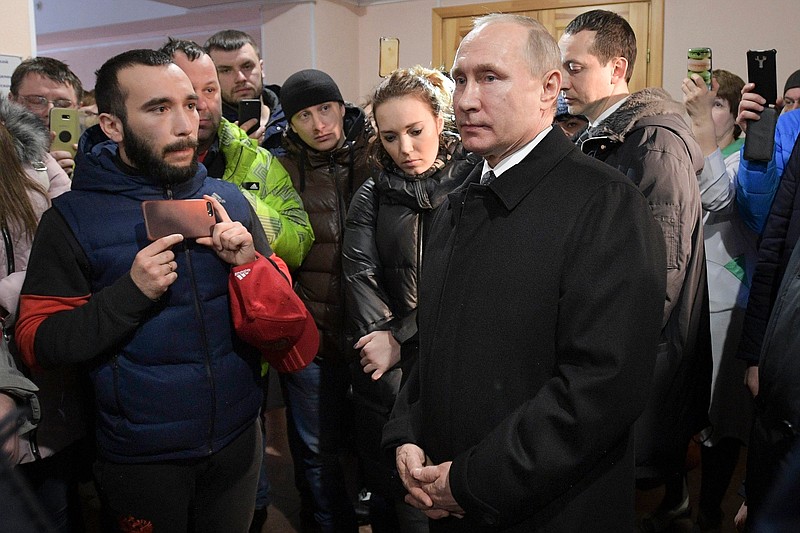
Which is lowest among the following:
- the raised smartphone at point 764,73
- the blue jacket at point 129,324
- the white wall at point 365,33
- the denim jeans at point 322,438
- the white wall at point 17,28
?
the denim jeans at point 322,438

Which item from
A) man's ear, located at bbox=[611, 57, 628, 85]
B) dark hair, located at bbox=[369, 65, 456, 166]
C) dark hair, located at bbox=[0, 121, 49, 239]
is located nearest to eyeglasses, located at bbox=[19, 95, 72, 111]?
dark hair, located at bbox=[0, 121, 49, 239]

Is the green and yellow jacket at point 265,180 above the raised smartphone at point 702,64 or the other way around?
the other way around

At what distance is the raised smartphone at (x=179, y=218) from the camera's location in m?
1.45

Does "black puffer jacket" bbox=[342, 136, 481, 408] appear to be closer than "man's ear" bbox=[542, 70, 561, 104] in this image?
No

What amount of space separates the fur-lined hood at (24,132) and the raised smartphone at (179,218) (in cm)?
56

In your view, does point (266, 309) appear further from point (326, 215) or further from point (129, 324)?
point (326, 215)

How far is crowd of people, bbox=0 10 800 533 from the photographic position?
43.3 inches

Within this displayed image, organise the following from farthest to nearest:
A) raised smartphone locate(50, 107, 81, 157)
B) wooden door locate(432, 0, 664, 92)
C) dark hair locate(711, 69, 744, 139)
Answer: wooden door locate(432, 0, 664, 92) → dark hair locate(711, 69, 744, 139) → raised smartphone locate(50, 107, 81, 157)

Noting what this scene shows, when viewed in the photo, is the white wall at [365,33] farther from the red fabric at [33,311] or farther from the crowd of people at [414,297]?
the red fabric at [33,311]

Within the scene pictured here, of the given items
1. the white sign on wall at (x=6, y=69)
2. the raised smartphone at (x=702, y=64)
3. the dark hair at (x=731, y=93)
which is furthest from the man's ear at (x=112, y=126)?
the dark hair at (x=731, y=93)

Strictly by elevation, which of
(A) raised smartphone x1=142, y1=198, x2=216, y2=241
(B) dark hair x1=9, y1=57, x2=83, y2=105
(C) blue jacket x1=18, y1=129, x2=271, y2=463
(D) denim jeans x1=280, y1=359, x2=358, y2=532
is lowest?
(D) denim jeans x1=280, y1=359, x2=358, y2=532

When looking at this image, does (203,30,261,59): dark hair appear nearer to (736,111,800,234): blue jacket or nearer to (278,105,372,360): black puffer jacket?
(278,105,372,360): black puffer jacket

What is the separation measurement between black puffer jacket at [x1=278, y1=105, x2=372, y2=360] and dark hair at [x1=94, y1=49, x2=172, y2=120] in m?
0.86

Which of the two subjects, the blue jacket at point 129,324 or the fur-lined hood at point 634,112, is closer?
the blue jacket at point 129,324
